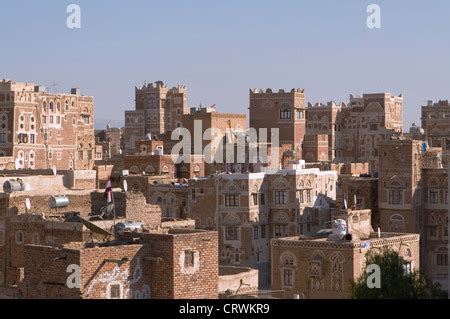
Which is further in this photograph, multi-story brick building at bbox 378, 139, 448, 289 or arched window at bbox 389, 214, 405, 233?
arched window at bbox 389, 214, 405, 233

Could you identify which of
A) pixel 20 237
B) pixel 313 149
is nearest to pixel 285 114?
pixel 313 149

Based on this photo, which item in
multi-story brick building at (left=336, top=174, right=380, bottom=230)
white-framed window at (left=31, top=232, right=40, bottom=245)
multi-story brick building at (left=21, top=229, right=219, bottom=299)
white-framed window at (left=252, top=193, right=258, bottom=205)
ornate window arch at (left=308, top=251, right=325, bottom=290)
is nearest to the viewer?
multi-story brick building at (left=21, top=229, right=219, bottom=299)

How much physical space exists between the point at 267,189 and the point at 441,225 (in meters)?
11.1

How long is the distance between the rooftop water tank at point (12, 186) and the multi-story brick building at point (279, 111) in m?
55.0

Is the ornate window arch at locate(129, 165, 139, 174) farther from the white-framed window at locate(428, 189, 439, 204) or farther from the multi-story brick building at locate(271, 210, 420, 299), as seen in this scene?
the multi-story brick building at locate(271, 210, 420, 299)

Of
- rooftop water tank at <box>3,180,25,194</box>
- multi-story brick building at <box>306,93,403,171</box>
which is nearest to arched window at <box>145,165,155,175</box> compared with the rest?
rooftop water tank at <box>3,180,25,194</box>

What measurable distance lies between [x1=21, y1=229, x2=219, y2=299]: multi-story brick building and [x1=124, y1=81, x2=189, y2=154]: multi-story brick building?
100 metres

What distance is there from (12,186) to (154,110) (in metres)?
87.6

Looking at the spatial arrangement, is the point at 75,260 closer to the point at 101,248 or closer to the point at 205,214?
the point at 101,248

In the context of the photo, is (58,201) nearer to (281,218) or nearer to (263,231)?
(263,231)

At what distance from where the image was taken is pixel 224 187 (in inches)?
2505

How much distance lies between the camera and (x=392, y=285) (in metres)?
37.6

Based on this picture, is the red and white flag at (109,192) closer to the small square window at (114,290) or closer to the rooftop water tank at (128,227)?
the rooftop water tank at (128,227)

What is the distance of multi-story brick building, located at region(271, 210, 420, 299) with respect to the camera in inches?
1772
